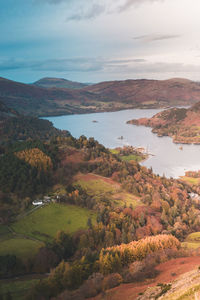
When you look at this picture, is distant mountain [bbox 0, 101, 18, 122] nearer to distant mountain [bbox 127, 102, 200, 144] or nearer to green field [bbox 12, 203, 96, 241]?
distant mountain [bbox 127, 102, 200, 144]

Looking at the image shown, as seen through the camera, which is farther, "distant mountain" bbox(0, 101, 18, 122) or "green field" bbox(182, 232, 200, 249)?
"distant mountain" bbox(0, 101, 18, 122)

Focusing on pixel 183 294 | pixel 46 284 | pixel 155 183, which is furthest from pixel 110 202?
pixel 183 294

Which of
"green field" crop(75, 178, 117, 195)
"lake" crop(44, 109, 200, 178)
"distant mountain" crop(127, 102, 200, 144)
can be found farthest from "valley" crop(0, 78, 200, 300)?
"distant mountain" crop(127, 102, 200, 144)

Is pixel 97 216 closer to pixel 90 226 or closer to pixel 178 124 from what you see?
pixel 90 226

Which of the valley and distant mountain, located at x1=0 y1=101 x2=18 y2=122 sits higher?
distant mountain, located at x1=0 y1=101 x2=18 y2=122

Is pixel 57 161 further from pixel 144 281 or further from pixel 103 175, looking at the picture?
pixel 144 281

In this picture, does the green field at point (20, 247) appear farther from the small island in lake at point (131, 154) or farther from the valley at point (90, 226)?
the small island in lake at point (131, 154)
